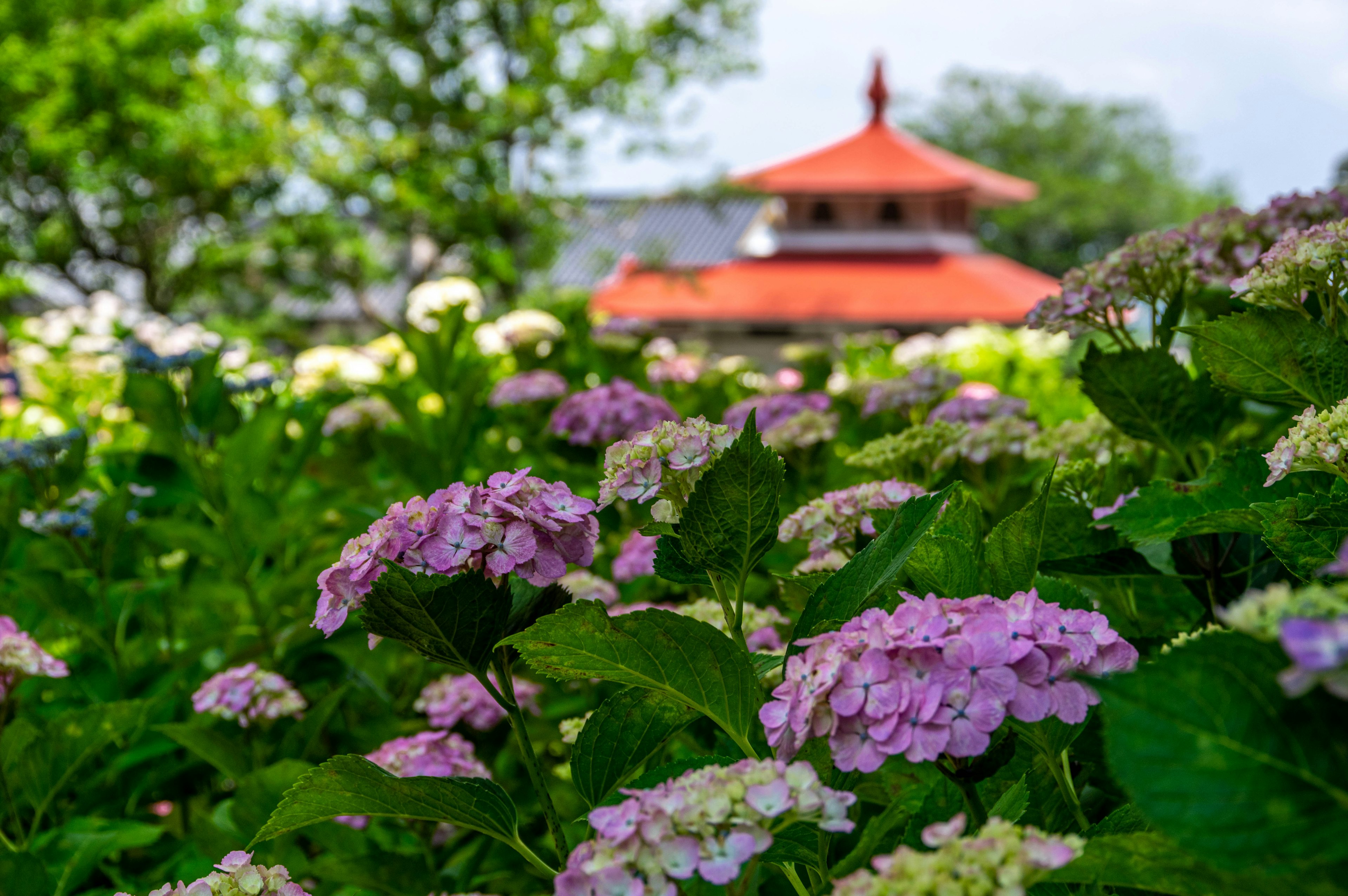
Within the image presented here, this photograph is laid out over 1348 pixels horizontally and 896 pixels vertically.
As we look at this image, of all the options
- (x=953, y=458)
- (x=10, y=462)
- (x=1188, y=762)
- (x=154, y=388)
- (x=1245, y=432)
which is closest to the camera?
(x=1188, y=762)

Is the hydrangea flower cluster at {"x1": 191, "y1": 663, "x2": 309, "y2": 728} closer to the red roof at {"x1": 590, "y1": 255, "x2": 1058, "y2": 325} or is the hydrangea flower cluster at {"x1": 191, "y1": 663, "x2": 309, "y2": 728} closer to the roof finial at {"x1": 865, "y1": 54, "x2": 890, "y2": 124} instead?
the red roof at {"x1": 590, "y1": 255, "x2": 1058, "y2": 325}

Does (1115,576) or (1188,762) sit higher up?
(1188,762)

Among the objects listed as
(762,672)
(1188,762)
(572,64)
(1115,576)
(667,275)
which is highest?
(1188,762)

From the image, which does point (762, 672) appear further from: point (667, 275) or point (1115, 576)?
point (667, 275)

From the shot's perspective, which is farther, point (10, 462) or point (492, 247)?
point (492, 247)

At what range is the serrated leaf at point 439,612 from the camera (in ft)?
3.14

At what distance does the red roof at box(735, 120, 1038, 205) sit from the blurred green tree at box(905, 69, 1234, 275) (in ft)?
78.4

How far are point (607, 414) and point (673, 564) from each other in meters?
1.52

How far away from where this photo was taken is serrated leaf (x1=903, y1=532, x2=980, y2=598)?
990 millimetres

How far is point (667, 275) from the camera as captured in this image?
23.4 meters

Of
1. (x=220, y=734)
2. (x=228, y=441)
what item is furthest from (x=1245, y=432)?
(x=228, y=441)

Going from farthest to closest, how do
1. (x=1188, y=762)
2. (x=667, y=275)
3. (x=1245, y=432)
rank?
(x=667, y=275), (x=1245, y=432), (x=1188, y=762)

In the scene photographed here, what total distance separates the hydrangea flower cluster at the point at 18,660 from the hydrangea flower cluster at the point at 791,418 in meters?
1.14

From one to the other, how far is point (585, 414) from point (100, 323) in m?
5.91
